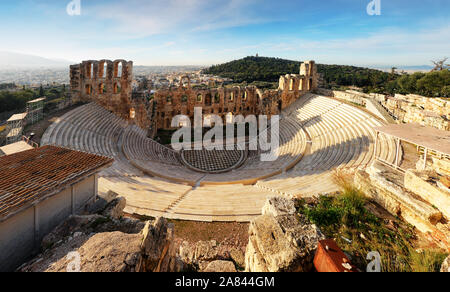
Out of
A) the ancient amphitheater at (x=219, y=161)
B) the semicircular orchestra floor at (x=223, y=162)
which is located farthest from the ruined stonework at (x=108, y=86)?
the semicircular orchestra floor at (x=223, y=162)

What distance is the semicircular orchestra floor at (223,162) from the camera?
35.6 ft

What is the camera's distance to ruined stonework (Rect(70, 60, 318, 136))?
23.1 meters

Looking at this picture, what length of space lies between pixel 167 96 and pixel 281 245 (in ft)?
86.0

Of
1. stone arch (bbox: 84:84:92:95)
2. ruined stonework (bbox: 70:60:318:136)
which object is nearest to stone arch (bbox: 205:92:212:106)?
ruined stonework (bbox: 70:60:318:136)

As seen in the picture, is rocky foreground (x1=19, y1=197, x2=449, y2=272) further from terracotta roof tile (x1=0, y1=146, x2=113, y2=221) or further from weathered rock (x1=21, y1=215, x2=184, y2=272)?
terracotta roof tile (x1=0, y1=146, x2=113, y2=221)

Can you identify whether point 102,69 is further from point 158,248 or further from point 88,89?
point 158,248

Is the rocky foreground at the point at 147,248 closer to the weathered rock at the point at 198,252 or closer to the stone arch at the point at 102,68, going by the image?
the weathered rock at the point at 198,252

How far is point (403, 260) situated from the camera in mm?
4957

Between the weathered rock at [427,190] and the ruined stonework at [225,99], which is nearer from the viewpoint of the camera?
the weathered rock at [427,190]

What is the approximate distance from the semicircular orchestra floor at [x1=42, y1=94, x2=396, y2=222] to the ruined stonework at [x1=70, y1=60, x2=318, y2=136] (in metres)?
1.98

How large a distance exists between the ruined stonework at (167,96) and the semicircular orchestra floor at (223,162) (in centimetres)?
198

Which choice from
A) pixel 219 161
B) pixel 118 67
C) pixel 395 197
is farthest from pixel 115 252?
pixel 118 67

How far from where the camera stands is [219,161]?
68.2 ft
